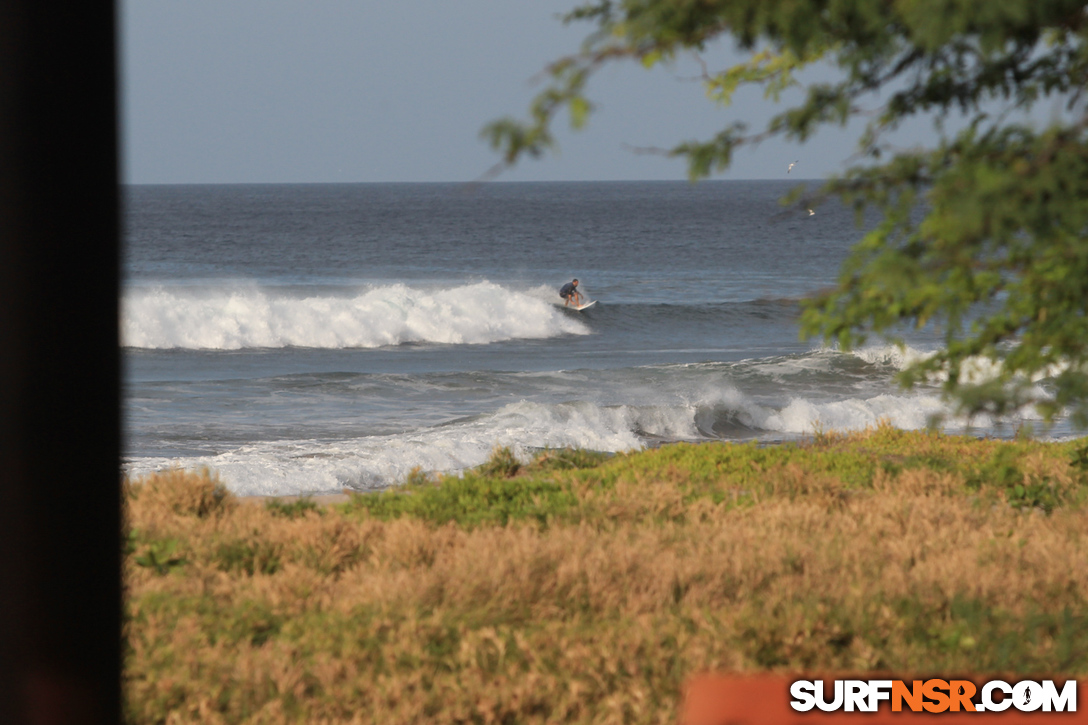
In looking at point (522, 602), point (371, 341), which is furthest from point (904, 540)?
point (371, 341)

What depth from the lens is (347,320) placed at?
97.0 ft

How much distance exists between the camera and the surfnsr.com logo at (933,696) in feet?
11.3

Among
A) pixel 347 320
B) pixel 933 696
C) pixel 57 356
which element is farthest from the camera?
pixel 347 320

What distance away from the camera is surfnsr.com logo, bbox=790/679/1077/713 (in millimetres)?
3434

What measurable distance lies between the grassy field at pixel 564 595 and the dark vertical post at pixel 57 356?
59 cm

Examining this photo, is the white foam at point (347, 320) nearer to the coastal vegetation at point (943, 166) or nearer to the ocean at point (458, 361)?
the ocean at point (458, 361)

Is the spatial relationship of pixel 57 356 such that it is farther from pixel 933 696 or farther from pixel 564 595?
pixel 933 696

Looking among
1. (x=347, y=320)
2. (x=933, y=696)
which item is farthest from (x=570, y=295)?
(x=933, y=696)

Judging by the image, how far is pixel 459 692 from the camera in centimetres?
381

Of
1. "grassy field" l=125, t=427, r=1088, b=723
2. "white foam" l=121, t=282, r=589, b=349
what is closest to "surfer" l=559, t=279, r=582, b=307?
"white foam" l=121, t=282, r=589, b=349

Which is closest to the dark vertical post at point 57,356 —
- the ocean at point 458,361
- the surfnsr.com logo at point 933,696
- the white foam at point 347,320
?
the ocean at point 458,361

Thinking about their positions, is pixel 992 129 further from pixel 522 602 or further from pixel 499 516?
pixel 499 516

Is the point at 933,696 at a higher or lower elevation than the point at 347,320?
lower

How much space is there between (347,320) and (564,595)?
25503 millimetres
